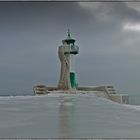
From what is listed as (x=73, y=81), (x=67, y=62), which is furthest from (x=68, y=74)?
Answer: (x=67, y=62)

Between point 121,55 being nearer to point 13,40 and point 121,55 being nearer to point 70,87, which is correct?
point 13,40

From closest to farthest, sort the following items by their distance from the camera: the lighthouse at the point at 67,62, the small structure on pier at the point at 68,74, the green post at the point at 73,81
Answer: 1. the small structure on pier at the point at 68,74
2. the lighthouse at the point at 67,62
3. the green post at the point at 73,81

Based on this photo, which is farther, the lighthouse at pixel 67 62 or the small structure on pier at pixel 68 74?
the lighthouse at pixel 67 62

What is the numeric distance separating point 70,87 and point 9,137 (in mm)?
12475

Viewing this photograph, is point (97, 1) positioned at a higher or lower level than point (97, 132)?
higher

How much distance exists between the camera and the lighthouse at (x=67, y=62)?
14.0m

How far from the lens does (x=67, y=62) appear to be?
46.5ft

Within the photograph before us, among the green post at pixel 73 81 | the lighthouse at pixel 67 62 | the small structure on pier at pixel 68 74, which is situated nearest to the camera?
the small structure on pier at pixel 68 74

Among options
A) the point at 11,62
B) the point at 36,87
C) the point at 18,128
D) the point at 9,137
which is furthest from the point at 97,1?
the point at 36,87

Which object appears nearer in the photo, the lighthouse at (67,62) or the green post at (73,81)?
the lighthouse at (67,62)

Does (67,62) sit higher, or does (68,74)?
(67,62)

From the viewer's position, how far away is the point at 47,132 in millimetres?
1667

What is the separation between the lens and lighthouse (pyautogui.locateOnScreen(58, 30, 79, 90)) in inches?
551

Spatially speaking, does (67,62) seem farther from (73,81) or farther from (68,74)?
(73,81)
